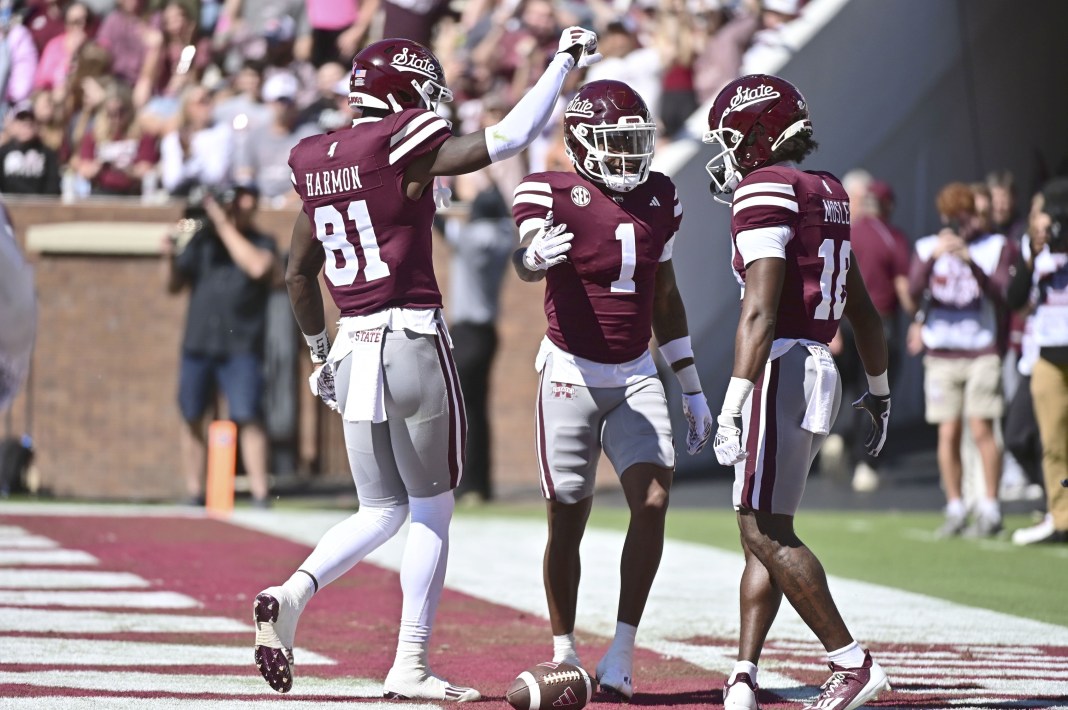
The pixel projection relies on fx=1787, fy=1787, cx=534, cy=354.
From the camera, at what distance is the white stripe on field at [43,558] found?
9.88 m

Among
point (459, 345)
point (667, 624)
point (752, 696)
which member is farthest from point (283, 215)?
point (752, 696)

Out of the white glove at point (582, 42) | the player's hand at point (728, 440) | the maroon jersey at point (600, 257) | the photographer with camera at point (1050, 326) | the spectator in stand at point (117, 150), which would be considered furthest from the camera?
the spectator in stand at point (117, 150)

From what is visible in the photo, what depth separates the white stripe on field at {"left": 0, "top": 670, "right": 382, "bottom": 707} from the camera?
5969 millimetres

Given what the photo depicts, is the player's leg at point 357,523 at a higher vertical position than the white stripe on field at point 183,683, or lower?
higher

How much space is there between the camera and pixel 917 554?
35.9 ft

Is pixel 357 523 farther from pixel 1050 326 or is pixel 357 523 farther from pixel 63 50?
pixel 63 50

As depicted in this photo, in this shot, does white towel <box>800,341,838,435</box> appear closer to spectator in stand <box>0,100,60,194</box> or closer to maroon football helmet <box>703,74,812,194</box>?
maroon football helmet <box>703,74,812,194</box>

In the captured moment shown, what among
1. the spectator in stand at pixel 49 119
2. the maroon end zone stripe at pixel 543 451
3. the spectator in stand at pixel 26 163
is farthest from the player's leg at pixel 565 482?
the spectator in stand at pixel 49 119

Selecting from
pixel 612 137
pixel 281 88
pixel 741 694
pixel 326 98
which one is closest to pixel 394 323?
pixel 612 137

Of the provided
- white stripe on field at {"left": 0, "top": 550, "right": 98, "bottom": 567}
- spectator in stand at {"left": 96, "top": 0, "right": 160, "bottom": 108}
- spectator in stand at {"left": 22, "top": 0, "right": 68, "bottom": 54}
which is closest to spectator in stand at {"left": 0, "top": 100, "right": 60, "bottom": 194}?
spectator in stand at {"left": 96, "top": 0, "right": 160, "bottom": 108}

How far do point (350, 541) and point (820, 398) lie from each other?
1660 mm

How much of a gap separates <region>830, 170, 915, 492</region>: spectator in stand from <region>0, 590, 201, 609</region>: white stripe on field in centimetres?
643

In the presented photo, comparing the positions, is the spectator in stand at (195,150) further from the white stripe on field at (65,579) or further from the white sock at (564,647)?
the white sock at (564,647)

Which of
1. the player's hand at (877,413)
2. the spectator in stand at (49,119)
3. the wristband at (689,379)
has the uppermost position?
the spectator in stand at (49,119)
